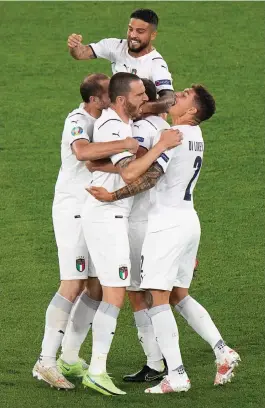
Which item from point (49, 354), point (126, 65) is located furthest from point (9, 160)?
point (49, 354)

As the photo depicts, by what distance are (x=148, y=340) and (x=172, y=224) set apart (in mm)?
982

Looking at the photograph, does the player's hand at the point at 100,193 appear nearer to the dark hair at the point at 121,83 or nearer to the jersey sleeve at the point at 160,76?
the dark hair at the point at 121,83

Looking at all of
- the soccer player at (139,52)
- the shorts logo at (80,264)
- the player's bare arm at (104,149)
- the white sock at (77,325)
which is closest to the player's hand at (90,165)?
the player's bare arm at (104,149)

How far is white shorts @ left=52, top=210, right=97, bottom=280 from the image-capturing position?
33.1 ft

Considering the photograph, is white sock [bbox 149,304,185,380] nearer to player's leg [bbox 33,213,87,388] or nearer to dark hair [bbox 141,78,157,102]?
player's leg [bbox 33,213,87,388]

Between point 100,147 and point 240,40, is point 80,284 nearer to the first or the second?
point 100,147

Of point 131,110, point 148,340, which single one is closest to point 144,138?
point 131,110

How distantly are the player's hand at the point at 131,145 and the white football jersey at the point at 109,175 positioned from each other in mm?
85

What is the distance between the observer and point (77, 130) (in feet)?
32.5

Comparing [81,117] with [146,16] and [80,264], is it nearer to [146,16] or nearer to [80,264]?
[80,264]

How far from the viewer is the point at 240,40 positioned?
20.1 meters

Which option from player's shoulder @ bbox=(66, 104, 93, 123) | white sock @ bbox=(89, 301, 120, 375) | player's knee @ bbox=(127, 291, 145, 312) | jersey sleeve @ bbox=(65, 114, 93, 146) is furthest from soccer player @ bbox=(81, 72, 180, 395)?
player's knee @ bbox=(127, 291, 145, 312)

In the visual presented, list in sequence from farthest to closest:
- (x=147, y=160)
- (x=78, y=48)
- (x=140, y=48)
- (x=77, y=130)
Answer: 1. (x=78, y=48)
2. (x=140, y=48)
3. (x=77, y=130)
4. (x=147, y=160)

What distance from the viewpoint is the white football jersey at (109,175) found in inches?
383
